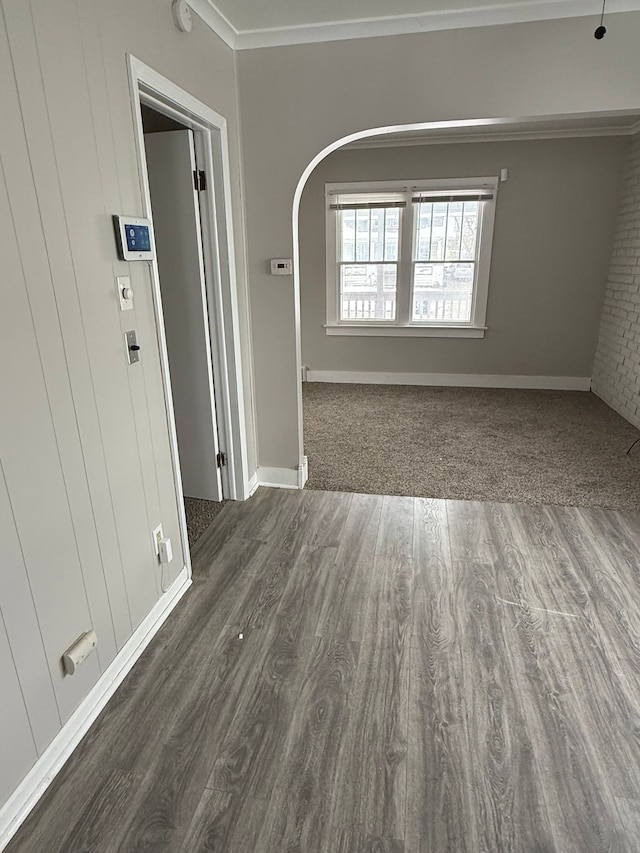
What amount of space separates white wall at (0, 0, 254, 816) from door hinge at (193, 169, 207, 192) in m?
0.58

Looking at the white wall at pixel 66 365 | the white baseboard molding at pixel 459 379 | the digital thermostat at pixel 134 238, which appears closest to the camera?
the white wall at pixel 66 365

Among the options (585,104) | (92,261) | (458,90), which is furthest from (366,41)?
(92,261)

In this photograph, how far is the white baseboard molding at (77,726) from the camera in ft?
4.51

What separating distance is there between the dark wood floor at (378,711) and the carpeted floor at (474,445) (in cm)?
67

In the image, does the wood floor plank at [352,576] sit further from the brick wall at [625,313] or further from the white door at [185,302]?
the brick wall at [625,313]

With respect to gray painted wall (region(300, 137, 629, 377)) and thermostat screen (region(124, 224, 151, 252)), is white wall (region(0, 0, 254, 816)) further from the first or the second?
gray painted wall (region(300, 137, 629, 377))

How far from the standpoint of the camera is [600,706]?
1726 mm

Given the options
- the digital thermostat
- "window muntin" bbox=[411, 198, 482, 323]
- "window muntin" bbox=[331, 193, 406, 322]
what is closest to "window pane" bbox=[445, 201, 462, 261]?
"window muntin" bbox=[411, 198, 482, 323]

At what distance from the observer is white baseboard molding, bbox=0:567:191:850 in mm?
1376

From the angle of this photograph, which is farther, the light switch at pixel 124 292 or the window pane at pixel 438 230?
the window pane at pixel 438 230

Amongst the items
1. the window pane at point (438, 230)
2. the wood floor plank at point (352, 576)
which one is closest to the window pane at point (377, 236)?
the window pane at point (438, 230)

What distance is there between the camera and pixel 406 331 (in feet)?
18.7

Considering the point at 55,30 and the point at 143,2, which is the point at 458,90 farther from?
the point at 55,30

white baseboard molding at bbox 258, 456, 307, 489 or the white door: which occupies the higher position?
the white door
